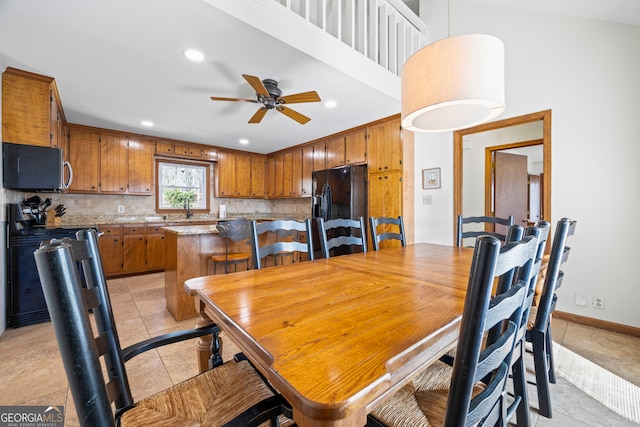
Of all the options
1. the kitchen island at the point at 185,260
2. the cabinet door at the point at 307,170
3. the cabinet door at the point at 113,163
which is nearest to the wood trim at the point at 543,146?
the cabinet door at the point at 307,170

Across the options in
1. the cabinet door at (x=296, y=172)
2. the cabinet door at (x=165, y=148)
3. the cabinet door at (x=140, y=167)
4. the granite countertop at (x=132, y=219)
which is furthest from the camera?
the cabinet door at (x=296, y=172)

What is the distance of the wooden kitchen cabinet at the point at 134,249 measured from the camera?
13.6 feet

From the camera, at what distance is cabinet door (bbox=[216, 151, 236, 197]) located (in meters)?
5.46

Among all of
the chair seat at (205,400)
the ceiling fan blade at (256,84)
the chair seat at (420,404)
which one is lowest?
the chair seat at (205,400)

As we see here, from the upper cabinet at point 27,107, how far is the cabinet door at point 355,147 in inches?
139

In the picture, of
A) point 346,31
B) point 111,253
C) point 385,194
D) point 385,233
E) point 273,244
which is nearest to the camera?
point 273,244

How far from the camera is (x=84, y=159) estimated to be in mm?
4102

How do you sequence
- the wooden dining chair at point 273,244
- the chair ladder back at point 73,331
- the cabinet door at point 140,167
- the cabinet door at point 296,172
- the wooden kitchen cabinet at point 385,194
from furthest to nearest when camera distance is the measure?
the cabinet door at point 296,172
the cabinet door at point 140,167
the wooden kitchen cabinet at point 385,194
the wooden dining chair at point 273,244
the chair ladder back at point 73,331

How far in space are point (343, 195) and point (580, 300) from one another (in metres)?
2.84

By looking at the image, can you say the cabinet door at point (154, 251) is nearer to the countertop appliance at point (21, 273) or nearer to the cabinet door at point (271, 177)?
the countertop appliance at point (21, 273)

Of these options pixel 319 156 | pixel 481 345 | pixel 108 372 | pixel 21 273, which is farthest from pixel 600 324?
pixel 21 273

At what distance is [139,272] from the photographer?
14.2 feet

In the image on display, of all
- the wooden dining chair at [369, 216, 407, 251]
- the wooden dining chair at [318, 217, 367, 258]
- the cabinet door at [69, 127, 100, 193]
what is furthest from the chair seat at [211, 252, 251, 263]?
the cabinet door at [69, 127, 100, 193]

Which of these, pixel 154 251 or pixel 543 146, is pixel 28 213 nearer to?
pixel 154 251
